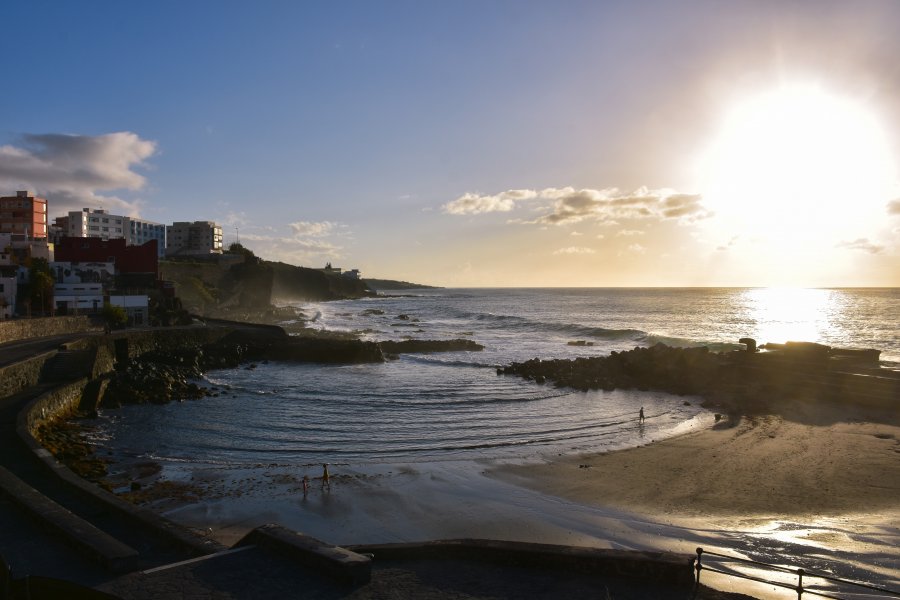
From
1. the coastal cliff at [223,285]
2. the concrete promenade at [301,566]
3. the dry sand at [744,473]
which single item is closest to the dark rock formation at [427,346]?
the coastal cliff at [223,285]

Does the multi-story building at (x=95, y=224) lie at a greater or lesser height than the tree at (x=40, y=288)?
greater

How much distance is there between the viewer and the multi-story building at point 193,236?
400ft

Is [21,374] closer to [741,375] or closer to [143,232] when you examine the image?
[741,375]

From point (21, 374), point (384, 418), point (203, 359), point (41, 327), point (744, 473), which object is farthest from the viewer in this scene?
point (203, 359)

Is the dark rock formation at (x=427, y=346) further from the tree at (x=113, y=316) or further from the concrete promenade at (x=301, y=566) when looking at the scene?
the concrete promenade at (x=301, y=566)

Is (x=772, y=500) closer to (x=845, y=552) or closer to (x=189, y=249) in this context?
(x=845, y=552)

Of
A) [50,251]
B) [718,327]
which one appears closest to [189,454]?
[50,251]

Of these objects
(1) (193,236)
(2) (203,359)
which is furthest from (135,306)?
(1) (193,236)

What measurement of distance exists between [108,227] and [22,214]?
118 ft

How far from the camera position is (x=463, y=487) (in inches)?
559

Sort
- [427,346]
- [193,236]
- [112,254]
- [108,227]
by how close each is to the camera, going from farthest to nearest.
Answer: [193,236] < [108,227] < [112,254] < [427,346]

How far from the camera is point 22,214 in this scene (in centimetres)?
6269

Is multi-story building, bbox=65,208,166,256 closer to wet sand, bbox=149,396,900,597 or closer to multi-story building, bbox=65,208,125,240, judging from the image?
multi-story building, bbox=65,208,125,240

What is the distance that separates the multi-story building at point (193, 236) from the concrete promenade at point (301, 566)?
121 metres
